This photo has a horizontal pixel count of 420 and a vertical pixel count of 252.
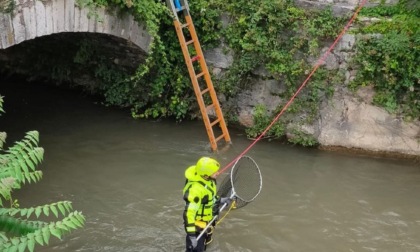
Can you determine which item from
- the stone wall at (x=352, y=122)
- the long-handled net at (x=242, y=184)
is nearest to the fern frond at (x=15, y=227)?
the long-handled net at (x=242, y=184)

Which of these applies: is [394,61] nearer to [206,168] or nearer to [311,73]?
[311,73]

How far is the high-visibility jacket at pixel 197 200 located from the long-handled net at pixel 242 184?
0.17 metres

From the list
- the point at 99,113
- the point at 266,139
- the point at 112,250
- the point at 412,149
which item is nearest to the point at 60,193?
the point at 112,250

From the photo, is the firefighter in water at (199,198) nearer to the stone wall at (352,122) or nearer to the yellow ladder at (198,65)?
the yellow ladder at (198,65)

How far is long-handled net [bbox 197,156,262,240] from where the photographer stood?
5.91m

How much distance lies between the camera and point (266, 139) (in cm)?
955

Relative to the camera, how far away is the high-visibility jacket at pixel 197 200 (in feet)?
17.9

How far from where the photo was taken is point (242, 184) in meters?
6.20

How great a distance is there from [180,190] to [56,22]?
3213mm

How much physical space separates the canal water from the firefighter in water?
3.70 feet

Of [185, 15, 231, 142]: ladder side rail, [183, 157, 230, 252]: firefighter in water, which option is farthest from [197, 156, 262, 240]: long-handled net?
[185, 15, 231, 142]: ladder side rail

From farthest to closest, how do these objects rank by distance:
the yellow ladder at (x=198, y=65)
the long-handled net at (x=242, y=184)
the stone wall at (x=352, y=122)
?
the yellow ladder at (x=198, y=65), the stone wall at (x=352, y=122), the long-handled net at (x=242, y=184)

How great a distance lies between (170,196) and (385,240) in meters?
3.19

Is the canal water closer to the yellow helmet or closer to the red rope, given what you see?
the red rope
